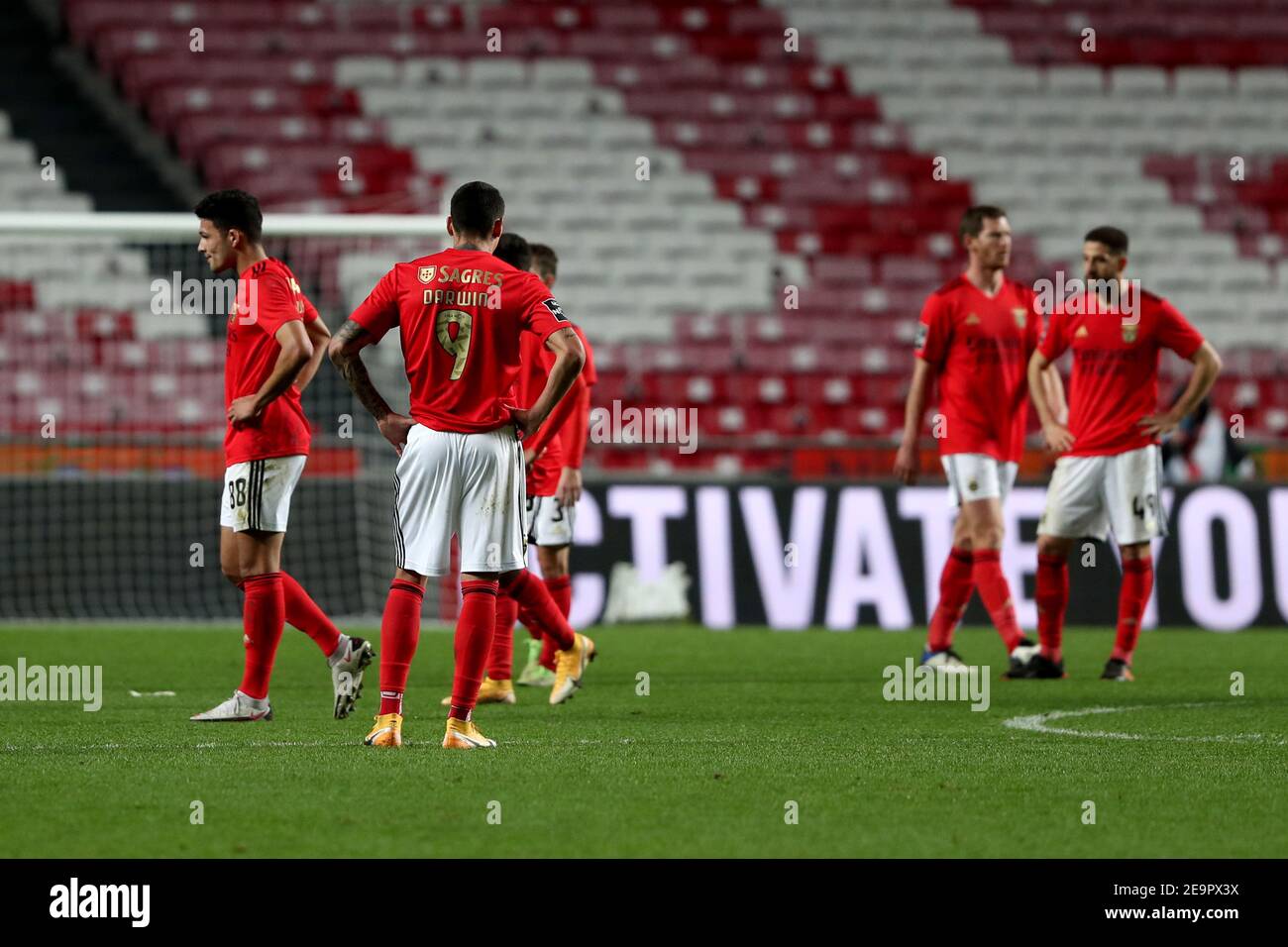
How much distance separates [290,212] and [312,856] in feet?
49.6

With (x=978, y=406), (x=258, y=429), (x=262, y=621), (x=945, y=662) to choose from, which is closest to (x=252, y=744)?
(x=262, y=621)

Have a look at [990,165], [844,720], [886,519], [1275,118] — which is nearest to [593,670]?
[844,720]

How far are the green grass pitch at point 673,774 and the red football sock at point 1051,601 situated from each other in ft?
0.88

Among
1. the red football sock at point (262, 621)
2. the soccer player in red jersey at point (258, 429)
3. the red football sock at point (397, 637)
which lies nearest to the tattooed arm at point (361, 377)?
the red football sock at point (397, 637)

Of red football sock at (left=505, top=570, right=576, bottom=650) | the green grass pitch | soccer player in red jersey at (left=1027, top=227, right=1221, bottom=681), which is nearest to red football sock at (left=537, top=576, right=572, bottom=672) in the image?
the green grass pitch

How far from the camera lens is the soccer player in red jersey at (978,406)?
965 centimetres

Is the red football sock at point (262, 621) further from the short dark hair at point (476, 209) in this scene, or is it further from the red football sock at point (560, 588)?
the red football sock at point (560, 588)

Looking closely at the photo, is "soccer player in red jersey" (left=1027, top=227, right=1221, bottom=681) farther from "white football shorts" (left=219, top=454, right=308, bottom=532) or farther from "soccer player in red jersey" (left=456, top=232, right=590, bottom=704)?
"white football shorts" (left=219, top=454, right=308, bottom=532)

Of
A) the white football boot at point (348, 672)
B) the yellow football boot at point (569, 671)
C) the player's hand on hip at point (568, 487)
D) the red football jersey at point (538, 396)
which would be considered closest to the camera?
the white football boot at point (348, 672)

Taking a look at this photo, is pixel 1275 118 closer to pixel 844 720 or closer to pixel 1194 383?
pixel 1194 383

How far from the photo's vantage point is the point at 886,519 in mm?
13562

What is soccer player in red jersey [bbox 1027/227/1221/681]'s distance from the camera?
31.2 feet

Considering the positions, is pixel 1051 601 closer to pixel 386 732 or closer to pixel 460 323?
pixel 386 732

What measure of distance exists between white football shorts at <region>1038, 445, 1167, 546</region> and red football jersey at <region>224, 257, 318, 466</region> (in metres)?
4.02
